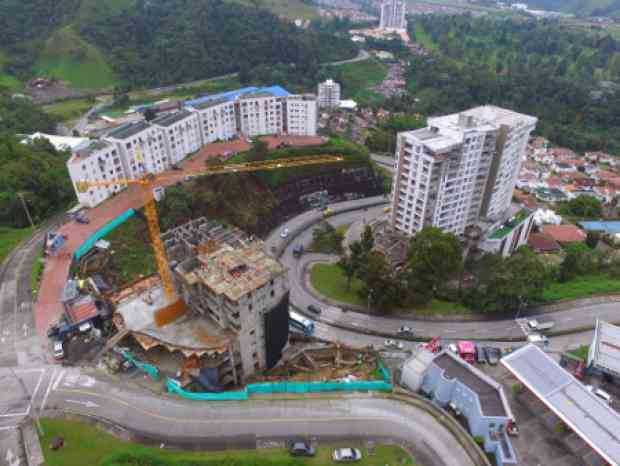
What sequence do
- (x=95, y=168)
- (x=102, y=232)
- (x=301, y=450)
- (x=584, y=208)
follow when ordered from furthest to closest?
(x=584, y=208) → (x=95, y=168) → (x=102, y=232) → (x=301, y=450)

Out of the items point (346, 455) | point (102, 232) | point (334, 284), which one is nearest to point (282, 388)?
point (346, 455)

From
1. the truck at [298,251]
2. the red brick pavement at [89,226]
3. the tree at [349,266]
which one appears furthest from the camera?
the truck at [298,251]

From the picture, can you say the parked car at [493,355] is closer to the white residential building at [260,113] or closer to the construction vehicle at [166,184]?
the construction vehicle at [166,184]

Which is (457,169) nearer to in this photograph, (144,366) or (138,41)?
(144,366)

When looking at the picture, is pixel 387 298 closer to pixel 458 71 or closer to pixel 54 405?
pixel 54 405

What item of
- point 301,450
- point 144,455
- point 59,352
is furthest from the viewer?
point 59,352

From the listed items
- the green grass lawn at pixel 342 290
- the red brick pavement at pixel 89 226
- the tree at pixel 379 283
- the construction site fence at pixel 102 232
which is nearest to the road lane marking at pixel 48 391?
the red brick pavement at pixel 89 226

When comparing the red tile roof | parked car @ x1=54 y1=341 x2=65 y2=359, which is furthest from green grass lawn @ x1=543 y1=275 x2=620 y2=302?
parked car @ x1=54 y1=341 x2=65 y2=359
